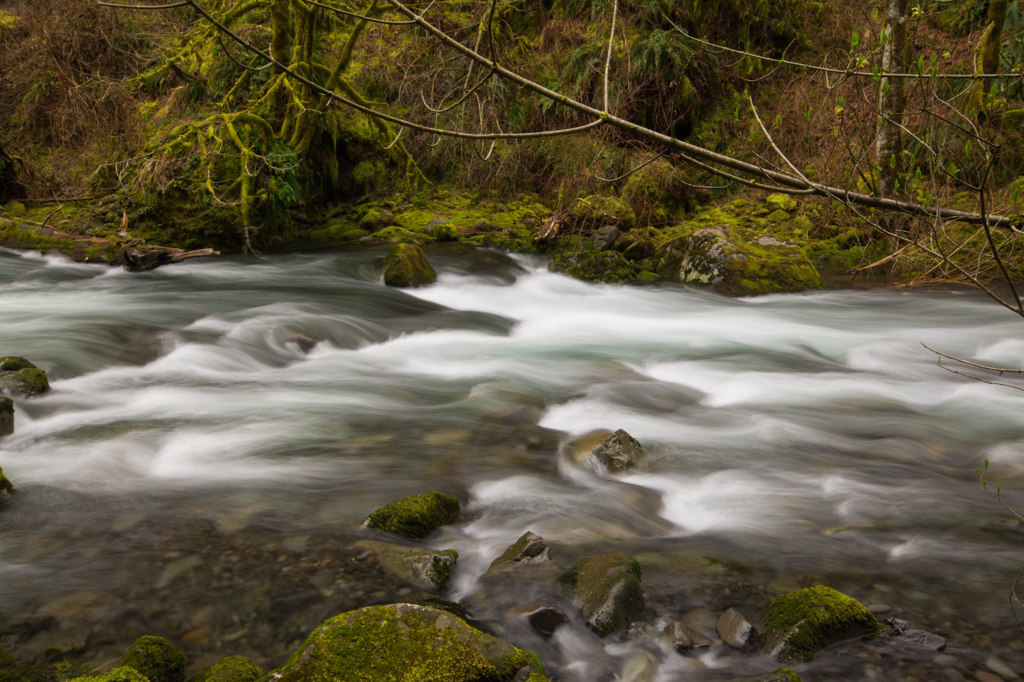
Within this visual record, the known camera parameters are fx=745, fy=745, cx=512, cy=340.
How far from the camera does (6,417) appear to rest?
16.2 ft

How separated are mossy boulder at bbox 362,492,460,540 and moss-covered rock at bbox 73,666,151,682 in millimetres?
1474

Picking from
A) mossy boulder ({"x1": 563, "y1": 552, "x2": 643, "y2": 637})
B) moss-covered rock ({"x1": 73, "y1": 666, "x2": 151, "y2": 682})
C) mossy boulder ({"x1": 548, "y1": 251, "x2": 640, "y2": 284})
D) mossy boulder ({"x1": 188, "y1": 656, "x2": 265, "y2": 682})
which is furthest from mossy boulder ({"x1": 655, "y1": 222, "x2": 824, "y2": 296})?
moss-covered rock ({"x1": 73, "y1": 666, "x2": 151, "y2": 682})

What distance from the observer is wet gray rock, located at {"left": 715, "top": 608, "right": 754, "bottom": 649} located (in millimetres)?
3027

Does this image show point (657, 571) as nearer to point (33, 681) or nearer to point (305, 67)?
point (33, 681)

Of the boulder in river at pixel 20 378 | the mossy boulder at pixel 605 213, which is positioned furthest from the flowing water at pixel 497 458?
the mossy boulder at pixel 605 213

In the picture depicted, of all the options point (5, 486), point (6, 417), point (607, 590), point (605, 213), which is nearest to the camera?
point (607, 590)

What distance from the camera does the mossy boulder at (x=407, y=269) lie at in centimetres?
1057

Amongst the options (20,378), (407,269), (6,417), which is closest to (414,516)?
(6,417)

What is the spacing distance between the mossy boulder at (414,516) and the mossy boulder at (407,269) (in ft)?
22.3

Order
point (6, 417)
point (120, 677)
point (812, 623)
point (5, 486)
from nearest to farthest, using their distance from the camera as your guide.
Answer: point (120, 677), point (812, 623), point (5, 486), point (6, 417)

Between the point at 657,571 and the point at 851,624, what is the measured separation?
0.87 metres

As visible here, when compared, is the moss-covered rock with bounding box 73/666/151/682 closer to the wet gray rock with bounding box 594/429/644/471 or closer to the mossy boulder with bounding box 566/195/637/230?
the wet gray rock with bounding box 594/429/644/471

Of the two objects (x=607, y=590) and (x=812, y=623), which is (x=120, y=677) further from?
(x=812, y=623)

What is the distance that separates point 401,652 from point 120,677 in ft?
2.91
